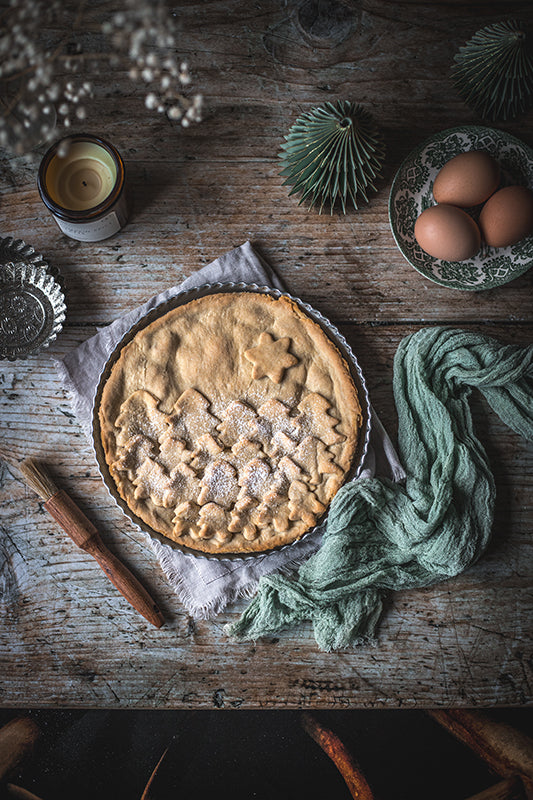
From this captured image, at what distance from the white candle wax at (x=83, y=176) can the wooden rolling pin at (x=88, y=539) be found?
0.60 metres

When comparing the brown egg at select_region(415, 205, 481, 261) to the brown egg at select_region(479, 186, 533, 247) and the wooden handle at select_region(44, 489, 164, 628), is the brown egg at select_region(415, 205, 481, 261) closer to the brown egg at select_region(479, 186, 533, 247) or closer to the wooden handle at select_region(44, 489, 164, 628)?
the brown egg at select_region(479, 186, 533, 247)

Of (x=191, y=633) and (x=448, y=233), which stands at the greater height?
(x=448, y=233)

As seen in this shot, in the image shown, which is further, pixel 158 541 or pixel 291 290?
pixel 291 290

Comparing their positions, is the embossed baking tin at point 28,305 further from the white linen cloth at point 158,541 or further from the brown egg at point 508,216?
the brown egg at point 508,216

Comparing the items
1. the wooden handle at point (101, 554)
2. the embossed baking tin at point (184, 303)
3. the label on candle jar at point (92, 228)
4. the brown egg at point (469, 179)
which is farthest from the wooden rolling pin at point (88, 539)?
the brown egg at point (469, 179)

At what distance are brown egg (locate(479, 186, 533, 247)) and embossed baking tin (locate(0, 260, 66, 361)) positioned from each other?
0.97 metres

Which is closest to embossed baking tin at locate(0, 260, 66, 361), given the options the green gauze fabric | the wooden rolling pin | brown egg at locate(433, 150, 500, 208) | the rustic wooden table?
the rustic wooden table

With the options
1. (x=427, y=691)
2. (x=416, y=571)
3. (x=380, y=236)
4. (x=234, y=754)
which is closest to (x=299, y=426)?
(x=416, y=571)

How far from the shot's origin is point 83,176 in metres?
1.33

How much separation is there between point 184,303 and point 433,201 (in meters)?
0.63

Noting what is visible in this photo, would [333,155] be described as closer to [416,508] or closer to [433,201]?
[433,201]

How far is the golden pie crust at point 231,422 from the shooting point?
124cm

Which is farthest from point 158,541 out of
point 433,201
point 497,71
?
point 497,71

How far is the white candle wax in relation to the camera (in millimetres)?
1310
